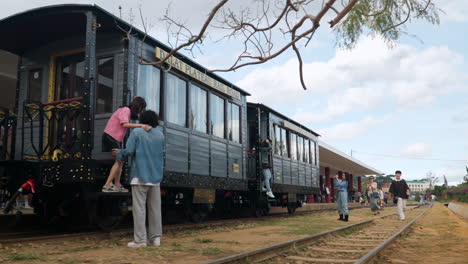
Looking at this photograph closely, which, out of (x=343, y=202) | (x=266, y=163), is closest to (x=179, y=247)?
(x=266, y=163)

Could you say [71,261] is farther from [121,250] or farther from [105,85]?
[105,85]

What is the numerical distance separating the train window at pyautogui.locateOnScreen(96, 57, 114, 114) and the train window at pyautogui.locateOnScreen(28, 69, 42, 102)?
4.71ft

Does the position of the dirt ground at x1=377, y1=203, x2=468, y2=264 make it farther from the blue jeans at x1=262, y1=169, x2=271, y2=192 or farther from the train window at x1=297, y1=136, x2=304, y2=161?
the train window at x1=297, y1=136, x2=304, y2=161

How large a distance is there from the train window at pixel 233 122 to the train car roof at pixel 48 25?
2.60m

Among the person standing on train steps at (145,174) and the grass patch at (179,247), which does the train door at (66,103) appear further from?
the grass patch at (179,247)

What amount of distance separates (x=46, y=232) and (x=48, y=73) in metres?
2.95

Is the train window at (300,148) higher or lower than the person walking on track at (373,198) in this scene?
A: higher

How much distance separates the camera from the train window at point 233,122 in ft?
34.7

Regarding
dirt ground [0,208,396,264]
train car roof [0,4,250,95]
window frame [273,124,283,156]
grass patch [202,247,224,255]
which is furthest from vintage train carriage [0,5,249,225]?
window frame [273,124,283,156]

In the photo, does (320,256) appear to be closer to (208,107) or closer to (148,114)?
(148,114)

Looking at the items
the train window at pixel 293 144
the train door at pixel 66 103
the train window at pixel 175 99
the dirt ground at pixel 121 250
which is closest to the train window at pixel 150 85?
the train window at pixel 175 99

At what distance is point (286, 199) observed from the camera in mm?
13969

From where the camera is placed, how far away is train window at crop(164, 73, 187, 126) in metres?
8.10

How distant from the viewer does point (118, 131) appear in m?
6.38
